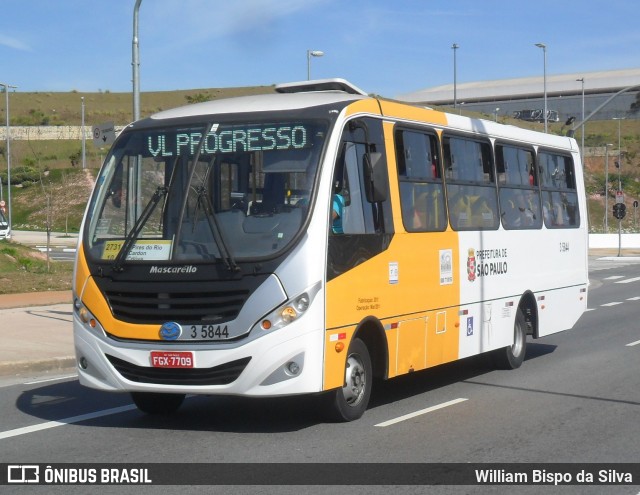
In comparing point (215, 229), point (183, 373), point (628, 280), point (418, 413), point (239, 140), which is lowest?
point (418, 413)

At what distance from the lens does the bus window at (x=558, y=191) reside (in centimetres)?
1520

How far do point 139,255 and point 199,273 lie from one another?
26.9 inches

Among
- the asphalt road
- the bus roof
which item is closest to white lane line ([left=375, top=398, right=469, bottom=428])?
the asphalt road

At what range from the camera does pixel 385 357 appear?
1025 centimetres

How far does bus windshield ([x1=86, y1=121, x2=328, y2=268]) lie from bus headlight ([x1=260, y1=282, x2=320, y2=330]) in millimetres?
455

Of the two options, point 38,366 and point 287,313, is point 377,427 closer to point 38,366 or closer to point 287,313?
point 287,313

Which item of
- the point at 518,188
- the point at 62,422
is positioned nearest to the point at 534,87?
the point at 518,188

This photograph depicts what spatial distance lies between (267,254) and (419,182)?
2.84 metres

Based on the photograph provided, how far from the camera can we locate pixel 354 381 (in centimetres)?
982

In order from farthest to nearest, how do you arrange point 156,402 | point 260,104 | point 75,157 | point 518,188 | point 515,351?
1. point 75,157
2. point 518,188
3. point 515,351
4. point 156,402
5. point 260,104

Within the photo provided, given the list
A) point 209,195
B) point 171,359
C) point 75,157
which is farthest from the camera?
point 75,157

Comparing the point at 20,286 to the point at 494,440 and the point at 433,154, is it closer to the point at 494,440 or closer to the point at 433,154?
the point at 433,154

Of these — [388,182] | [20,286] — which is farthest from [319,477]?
[20,286]

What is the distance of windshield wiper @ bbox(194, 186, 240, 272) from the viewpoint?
8.98 meters
